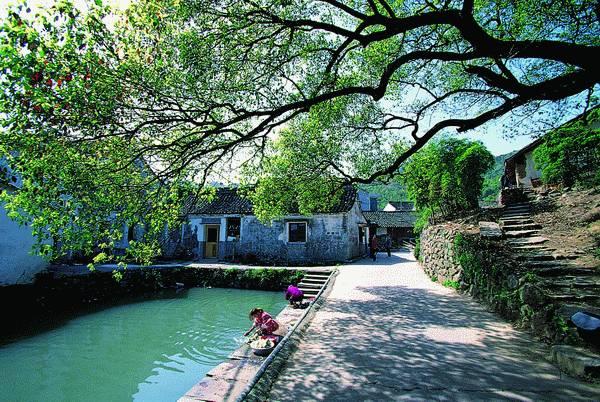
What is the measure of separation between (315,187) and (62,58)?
7.91m

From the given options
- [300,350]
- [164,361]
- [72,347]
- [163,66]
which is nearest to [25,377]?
[72,347]

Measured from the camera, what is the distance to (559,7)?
5.66m

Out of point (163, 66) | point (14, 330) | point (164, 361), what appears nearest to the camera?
point (163, 66)

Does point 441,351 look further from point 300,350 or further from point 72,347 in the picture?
point 72,347

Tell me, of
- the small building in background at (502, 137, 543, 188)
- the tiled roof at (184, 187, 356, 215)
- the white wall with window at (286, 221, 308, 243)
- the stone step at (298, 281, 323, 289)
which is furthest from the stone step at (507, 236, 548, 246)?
the small building in background at (502, 137, 543, 188)

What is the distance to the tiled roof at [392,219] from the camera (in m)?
34.3

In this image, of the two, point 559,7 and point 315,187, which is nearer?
point 559,7

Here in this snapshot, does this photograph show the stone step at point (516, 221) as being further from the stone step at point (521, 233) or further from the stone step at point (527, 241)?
the stone step at point (527, 241)

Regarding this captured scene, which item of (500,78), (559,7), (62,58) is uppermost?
(559,7)

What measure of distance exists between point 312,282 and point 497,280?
7804mm

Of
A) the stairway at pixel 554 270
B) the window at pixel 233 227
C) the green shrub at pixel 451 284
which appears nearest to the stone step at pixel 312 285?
the green shrub at pixel 451 284

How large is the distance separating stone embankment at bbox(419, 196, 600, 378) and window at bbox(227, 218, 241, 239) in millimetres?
13332

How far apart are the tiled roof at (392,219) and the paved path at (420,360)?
91.7 feet

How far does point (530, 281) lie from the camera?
4.94 meters
